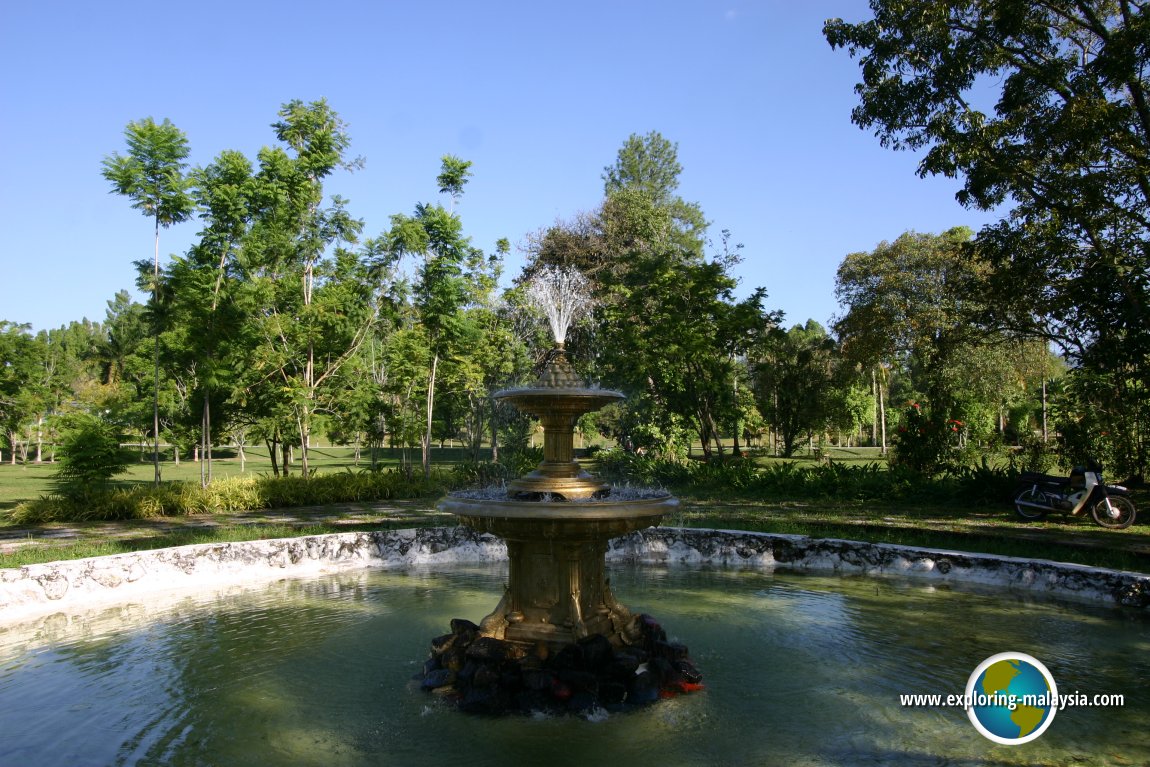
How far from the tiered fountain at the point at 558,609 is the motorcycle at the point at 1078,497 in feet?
33.1

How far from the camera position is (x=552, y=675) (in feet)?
18.6

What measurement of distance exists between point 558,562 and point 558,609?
403 mm

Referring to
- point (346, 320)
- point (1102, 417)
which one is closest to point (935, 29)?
point (1102, 417)

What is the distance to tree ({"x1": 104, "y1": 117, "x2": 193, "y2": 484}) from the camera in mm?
15102

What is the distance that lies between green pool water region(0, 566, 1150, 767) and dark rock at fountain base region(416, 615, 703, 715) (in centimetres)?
14

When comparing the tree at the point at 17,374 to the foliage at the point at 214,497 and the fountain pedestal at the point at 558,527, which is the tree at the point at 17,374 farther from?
the fountain pedestal at the point at 558,527

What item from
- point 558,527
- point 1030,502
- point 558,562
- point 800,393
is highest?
point 800,393

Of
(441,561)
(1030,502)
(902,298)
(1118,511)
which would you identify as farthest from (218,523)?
(902,298)

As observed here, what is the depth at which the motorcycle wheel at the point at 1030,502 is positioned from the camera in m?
13.4

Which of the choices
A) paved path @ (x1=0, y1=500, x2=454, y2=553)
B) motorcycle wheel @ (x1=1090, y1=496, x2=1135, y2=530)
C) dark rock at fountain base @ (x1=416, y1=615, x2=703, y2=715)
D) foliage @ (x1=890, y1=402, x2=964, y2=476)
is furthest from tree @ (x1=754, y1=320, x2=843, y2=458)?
dark rock at fountain base @ (x1=416, y1=615, x2=703, y2=715)

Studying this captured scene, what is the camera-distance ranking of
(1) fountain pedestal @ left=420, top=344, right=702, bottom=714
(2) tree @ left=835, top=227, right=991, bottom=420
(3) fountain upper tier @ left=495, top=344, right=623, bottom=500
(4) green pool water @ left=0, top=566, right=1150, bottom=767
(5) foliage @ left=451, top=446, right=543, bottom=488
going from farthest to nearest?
(2) tree @ left=835, top=227, right=991, bottom=420, (5) foliage @ left=451, top=446, right=543, bottom=488, (3) fountain upper tier @ left=495, top=344, right=623, bottom=500, (1) fountain pedestal @ left=420, top=344, right=702, bottom=714, (4) green pool water @ left=0, top=566, right=1150, bottom=767

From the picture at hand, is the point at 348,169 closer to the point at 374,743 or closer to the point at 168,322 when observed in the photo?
the point at 168,322

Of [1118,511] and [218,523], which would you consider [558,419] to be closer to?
[218,523]

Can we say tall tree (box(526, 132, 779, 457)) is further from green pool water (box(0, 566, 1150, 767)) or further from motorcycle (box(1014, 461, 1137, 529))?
green pool water (box(0, 566, 1150, 767))
